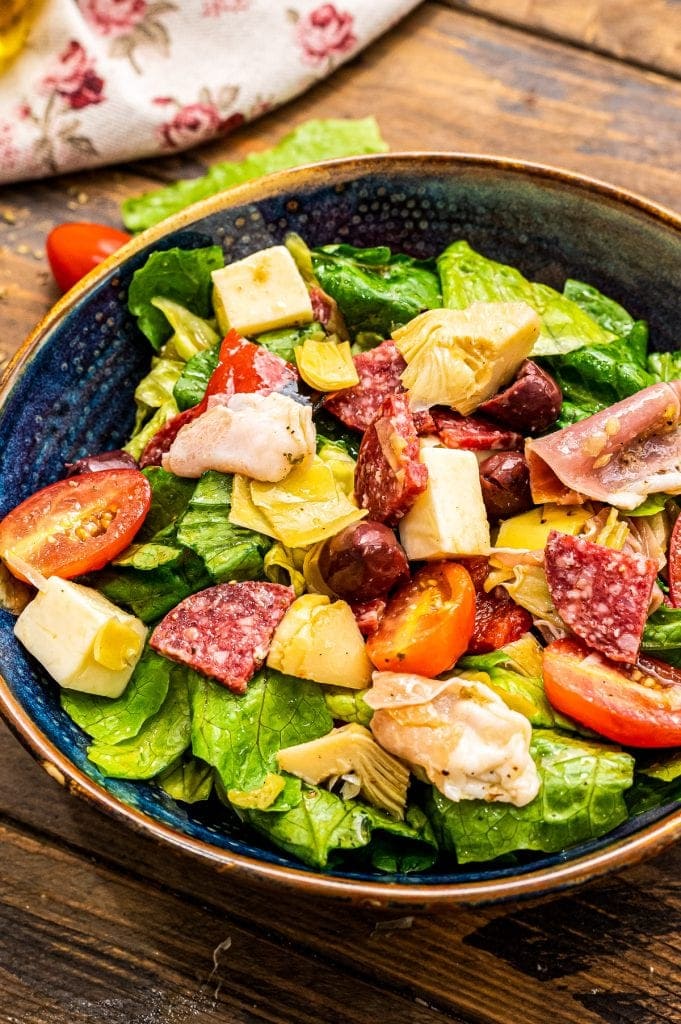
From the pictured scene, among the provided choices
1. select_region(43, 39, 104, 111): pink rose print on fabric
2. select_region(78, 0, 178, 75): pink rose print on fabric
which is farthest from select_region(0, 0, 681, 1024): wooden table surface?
select_region(78, 0, 178, 75): pink rose print on fabric

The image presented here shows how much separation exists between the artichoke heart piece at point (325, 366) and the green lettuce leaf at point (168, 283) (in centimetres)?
48

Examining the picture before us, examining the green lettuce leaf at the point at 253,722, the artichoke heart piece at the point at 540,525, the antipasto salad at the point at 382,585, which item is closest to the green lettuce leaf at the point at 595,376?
the antipasto salad at the point at 382,585

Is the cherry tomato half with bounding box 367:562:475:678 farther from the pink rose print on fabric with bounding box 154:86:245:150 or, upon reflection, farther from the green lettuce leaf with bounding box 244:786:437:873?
the pink rose print on fabric with bounding box 154:86:245:150

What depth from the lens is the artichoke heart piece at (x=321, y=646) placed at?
275cm

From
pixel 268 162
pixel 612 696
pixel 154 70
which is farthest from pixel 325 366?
pixel 154 70

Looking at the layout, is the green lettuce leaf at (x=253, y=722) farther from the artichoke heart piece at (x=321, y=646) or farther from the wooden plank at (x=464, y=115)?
the wooden plank at (x=464, y=115)

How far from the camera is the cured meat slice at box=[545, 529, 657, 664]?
8.85 feet

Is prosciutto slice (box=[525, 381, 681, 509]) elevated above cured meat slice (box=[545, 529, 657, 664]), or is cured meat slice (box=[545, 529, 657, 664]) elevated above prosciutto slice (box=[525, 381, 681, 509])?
prosciutto slice (box=[525, 381, 681, 509])

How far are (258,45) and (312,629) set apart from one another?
2.87 metres

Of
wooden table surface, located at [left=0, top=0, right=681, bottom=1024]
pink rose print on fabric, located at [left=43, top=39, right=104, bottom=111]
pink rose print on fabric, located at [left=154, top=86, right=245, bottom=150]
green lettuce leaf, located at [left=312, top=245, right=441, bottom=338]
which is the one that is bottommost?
wooden table surface, located at [left=0, top=0, right=681, bottom=1024]

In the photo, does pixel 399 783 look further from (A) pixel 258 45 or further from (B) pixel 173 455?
(A) pixel 258 45

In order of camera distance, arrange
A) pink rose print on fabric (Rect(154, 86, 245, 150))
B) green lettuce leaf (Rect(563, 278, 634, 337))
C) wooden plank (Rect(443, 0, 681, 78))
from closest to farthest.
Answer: green lettuce leaf (Rect(563, 278, 634, 337)) → pink rose print on fabric (Rect(154, 86, 245, 150)) → wooden plank (Rect(443, 0, 681, 78))

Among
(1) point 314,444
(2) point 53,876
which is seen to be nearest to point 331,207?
(1) point 314,444

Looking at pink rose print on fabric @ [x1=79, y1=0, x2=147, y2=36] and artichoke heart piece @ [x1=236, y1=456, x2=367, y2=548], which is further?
pink rose print on fabric @ [x1=79, y1=0, x2=147, y2=36]
